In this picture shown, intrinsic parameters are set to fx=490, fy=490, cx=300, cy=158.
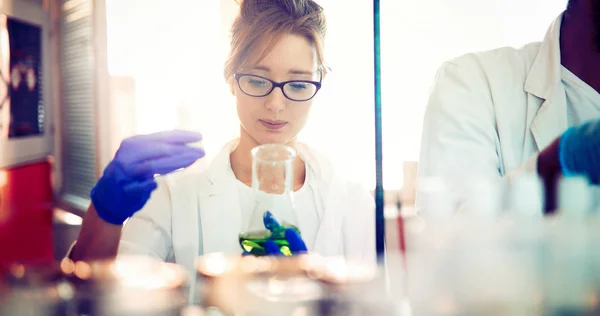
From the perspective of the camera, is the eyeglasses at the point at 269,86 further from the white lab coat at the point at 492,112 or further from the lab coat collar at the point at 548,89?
the lab coat collar at the point at 548,89

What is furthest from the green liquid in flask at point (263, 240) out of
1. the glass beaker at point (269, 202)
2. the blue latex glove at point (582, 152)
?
the blue latex glove at point (582, 152)

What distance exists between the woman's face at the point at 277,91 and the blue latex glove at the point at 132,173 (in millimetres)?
147

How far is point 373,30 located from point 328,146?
9.6 inches

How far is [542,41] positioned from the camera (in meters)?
1.08

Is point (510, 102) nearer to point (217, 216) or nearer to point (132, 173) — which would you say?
point (217, 216)

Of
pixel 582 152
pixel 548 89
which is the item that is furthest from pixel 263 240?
pixel 548 89

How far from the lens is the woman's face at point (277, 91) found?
92cm

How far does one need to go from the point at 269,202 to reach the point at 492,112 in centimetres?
54

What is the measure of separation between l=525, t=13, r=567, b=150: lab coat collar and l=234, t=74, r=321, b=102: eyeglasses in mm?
489

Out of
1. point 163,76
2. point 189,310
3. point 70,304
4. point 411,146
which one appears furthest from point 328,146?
point 70,304

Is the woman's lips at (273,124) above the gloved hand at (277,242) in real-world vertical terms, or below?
above

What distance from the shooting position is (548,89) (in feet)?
3.44

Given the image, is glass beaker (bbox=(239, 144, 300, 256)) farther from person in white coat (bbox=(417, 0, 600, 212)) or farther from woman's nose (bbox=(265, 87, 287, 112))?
person in white coat (bbox=(417, 0, 600, 212))

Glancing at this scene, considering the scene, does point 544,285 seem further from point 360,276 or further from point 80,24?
point 80,24
